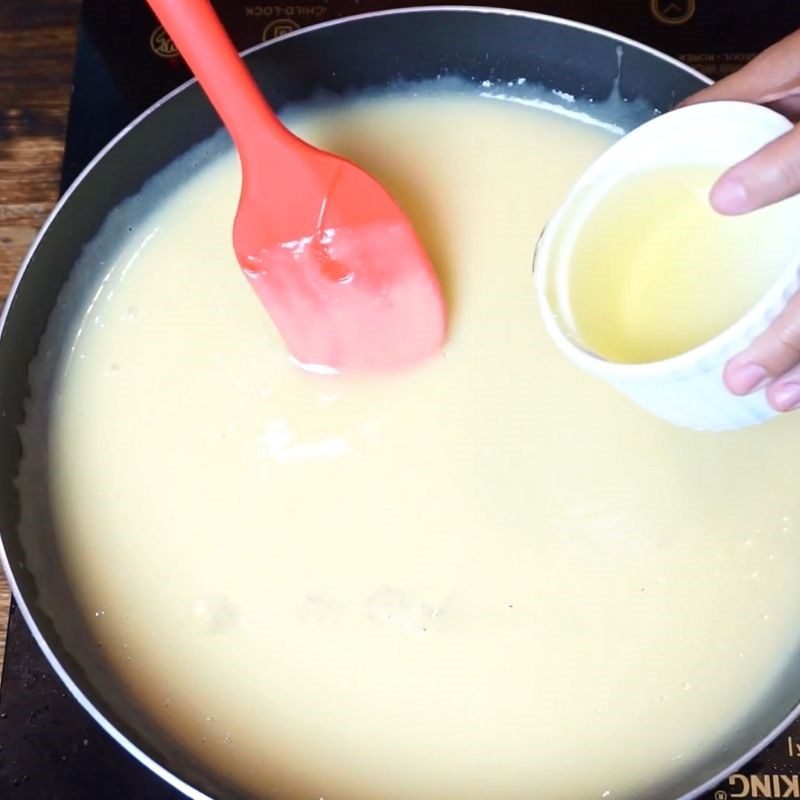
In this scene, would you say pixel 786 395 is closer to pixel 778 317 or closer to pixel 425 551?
pixel 778 317

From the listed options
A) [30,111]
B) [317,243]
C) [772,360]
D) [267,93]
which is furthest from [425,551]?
[30,111]

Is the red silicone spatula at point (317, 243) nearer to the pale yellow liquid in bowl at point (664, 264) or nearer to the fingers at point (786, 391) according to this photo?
the pale yellow liquid in bowl at point (664, 264)

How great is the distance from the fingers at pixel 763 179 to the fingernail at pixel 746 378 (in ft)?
0.32

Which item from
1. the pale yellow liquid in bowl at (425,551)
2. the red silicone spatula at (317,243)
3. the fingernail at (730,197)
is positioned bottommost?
the pale yellow liquid in bowl at (425,551)

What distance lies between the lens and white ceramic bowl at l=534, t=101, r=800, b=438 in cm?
66

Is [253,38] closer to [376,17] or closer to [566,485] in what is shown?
[376,17]

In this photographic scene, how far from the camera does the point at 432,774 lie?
89 centimetres

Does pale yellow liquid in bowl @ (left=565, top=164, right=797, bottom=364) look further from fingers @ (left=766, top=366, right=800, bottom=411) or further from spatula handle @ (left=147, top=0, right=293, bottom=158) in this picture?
spatula handle @ (left=147, top=0, right=293, bottom=158)

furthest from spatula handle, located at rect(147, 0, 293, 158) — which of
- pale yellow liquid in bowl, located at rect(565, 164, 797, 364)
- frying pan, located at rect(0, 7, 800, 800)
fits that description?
pale yellow liquid in bowl, located at rect(565, 164, 797, 364)

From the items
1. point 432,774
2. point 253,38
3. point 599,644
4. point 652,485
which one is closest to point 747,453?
point 652,485

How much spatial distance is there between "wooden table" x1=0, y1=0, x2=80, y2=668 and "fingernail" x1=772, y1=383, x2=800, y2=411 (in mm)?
788

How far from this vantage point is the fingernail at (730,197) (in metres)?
0.66

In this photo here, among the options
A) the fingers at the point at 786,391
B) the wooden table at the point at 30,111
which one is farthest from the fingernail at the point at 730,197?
the wooden table at the point at 30,111

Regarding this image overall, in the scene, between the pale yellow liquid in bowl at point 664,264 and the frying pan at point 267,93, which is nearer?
the pale yellow liquid in bowl at point 664,264
